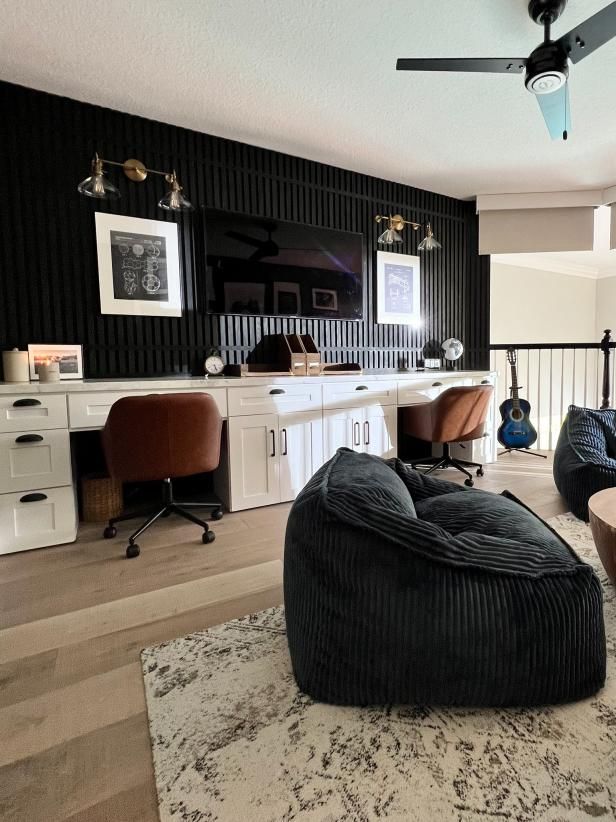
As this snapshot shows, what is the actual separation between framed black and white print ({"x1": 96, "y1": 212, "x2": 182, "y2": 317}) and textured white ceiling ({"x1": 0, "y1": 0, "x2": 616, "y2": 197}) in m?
0.74

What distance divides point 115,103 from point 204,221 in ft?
2.82

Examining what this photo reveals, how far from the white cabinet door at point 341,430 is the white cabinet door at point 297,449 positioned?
2.1 inches

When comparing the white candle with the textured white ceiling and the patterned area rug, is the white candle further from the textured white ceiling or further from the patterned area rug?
the patterned area rug

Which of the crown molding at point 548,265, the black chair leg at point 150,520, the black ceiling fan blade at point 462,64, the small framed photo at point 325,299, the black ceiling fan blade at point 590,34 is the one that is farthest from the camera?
the crown molding at point 548,265

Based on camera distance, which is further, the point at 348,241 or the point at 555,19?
the point at 348,241

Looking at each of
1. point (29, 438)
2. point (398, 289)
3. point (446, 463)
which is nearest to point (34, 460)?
point (29, 438)

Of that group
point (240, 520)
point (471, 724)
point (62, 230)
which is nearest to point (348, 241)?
point (62, 230)

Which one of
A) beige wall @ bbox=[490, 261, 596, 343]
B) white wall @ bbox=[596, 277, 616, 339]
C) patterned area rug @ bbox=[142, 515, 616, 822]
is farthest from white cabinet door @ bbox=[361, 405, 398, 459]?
white wall @ bbox=[596, 277, 616, 339]

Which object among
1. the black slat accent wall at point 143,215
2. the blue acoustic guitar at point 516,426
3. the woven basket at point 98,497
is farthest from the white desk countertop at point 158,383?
the blue acoustic guitar at point 516,426

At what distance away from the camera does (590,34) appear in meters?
1.81

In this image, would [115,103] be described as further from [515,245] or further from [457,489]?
[515,245]

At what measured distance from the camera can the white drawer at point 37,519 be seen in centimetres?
230

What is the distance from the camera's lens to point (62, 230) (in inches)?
111

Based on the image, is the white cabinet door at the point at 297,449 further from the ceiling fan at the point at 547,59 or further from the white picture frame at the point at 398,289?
the ceiling fan at the point at 547,59
